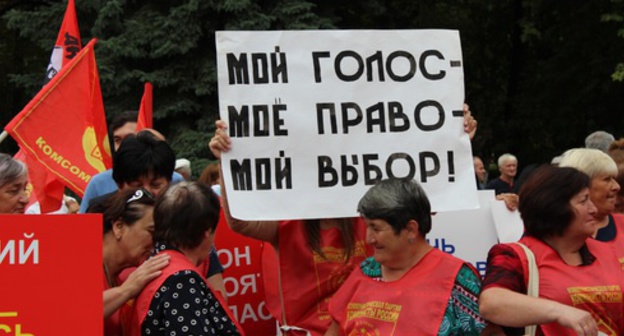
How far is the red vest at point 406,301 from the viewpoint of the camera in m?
4.06

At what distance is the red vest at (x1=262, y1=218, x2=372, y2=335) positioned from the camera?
4.83m

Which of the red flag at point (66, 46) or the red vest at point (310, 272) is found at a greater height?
the red flag at point (66, 46)

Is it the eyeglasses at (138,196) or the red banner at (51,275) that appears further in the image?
the eyeglasses at (138,196)

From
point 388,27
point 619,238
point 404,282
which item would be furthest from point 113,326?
point 388,27

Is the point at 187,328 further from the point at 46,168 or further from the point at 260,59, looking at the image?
the point at 46,168

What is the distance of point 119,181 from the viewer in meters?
5.20

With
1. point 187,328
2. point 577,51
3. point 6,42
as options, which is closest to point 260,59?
point 187,328

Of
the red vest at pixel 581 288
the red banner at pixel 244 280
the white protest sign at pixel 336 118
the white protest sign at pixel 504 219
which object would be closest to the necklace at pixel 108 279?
the white protest sign at pixel 336 118

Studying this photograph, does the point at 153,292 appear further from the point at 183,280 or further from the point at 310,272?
the point at 310,272

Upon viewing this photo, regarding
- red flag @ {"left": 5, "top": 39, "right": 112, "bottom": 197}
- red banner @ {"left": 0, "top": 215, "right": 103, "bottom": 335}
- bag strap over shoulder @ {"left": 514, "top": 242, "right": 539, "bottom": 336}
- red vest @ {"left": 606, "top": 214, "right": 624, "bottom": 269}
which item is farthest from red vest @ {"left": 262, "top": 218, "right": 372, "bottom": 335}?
red flag @ {"left": 5, "top": 39, "right": 112, "bottom": 197}

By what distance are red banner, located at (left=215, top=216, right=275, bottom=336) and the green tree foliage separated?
947 centimetres

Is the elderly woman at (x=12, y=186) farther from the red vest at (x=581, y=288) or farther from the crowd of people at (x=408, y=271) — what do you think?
the red vest at (x=581, y=288)

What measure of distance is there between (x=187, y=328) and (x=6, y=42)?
71.3 feet

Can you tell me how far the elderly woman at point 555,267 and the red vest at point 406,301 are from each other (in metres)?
0.18
